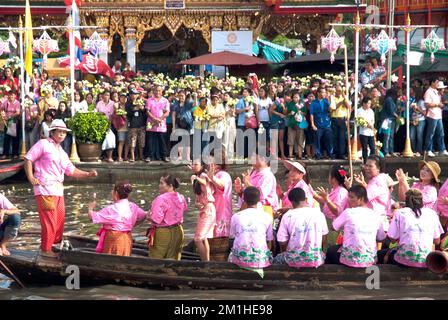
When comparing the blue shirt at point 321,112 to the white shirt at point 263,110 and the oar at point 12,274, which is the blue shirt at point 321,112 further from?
the oar at point 12,274

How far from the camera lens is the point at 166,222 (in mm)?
11547

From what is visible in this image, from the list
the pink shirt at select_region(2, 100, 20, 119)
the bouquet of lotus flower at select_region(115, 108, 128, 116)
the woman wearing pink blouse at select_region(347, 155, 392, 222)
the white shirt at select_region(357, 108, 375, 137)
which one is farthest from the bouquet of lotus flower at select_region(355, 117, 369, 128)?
the woman wearing pink blouse at select_region(347, 155, 392, 222)

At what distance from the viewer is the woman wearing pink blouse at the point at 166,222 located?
1152 centimetres

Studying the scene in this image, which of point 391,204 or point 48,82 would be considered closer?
point 391,204

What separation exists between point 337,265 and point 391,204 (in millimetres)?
1860

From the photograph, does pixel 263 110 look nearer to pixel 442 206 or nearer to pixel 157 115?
pixel 157 115

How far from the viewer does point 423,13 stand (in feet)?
137

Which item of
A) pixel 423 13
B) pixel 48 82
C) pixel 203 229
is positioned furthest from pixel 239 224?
pixel 423 13

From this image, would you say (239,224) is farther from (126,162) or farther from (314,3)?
(314,3)

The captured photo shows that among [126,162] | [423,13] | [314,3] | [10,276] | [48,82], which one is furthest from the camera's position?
[423,13]

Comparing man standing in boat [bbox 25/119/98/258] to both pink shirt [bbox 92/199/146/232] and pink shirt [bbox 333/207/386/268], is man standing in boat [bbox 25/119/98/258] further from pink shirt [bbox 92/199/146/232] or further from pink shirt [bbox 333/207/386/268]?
pink shirt [bbox 333/207/386/268]

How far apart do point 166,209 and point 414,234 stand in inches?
115

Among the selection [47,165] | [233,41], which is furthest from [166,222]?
[233,41]
